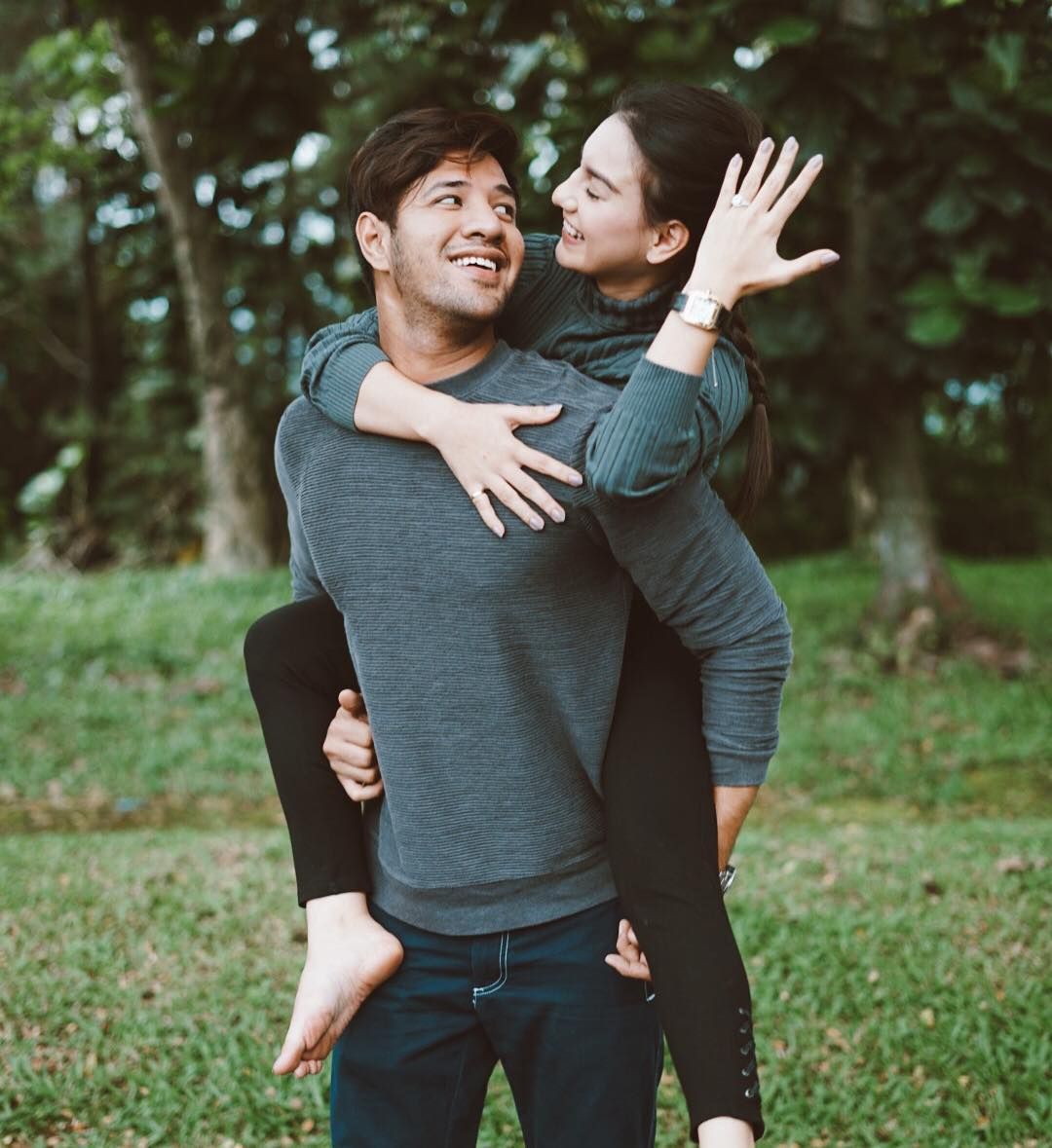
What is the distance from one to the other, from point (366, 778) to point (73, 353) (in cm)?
1488

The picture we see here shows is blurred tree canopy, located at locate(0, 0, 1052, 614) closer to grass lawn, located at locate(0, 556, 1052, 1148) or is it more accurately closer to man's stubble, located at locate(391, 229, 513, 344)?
grass lawn, located at locate(0, 556, 1052, 1148)

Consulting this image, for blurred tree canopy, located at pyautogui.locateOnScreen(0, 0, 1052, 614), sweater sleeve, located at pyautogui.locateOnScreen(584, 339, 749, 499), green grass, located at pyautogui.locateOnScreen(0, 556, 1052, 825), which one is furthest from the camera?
green grass, located at pyautogui.locateOnScreen(0, 556, 1052, 825)

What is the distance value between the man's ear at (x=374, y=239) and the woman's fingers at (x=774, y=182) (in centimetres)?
51

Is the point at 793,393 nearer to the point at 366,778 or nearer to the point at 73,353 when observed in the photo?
the point at 366,778

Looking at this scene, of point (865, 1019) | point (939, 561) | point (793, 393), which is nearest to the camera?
point (865, 1019)

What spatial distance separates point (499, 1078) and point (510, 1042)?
1.61 m

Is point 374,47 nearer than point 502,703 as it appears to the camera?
No

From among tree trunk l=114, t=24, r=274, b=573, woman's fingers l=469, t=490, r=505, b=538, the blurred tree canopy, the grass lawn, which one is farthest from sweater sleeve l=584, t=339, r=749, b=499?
tree trunk l=114, t=24, r=274, b=573

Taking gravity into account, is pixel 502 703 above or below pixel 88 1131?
above

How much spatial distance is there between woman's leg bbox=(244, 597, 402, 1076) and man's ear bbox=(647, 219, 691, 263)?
2.25 feet

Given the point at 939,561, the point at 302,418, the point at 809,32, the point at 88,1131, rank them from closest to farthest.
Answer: the point at 302,418 < the point at 88,1131 < the point at 809,32 < the point at 939,561

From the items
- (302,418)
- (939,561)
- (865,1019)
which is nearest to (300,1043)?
(302,418)

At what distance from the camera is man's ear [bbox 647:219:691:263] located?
1730 millimetres

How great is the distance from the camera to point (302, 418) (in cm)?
171
